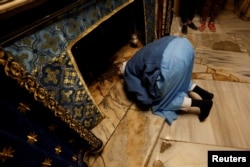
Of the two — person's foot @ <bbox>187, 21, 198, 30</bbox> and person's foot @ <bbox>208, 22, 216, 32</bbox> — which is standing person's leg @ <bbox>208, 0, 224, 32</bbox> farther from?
person's foot @ <bbox>187, 21, 198, 30</bbox>

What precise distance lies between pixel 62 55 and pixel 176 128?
929 mm

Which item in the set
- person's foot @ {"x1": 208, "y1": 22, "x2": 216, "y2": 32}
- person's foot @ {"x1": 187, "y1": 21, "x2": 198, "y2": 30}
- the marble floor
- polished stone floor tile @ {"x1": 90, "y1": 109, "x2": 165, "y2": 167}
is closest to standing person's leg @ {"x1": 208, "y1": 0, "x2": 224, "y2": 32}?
person's foot @ {"x1": 208, "y1": 22, "x2": 216, "y2": 32}

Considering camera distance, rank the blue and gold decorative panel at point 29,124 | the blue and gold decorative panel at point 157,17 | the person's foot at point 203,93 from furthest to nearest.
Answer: the blue and gold decorative panel at point 157,17
the person's foot at point 203,93
the blue and gold decorative panel at point 29,124

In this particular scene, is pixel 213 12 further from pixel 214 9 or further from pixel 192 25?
pixel 192 25

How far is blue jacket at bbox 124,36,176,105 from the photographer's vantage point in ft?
3.83

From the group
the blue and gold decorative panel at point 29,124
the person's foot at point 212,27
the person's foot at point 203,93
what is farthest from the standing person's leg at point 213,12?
the blue and gold decorative panel at point 29,124

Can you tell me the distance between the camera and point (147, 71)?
1201 mm

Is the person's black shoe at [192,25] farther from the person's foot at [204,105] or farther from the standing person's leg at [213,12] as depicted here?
the person's foot at [204,105]

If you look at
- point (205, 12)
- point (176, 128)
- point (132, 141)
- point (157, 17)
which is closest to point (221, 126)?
point (176, 128)

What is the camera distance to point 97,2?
3.66 feet

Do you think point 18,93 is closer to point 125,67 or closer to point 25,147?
point 25,147

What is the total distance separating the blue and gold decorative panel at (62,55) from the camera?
31.5 inches

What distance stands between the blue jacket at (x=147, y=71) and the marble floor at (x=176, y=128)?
0.51 ft

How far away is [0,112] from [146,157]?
2.85 ft
